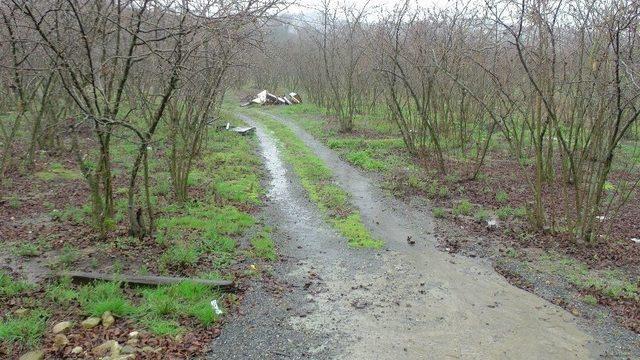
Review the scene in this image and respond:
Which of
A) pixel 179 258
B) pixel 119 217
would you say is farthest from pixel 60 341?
pixel 119 217

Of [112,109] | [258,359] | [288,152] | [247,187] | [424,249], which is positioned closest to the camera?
[258,359]

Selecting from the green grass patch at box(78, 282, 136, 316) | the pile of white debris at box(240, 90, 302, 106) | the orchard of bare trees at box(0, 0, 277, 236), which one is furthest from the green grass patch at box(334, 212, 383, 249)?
the pile of white debris at box(240, 90, 302, 106)

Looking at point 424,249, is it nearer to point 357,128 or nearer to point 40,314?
point 40,314

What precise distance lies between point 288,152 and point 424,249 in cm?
1055

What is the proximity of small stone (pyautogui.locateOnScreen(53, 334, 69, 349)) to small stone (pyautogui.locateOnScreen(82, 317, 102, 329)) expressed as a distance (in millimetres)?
363

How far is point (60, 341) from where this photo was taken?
5270 millimetres

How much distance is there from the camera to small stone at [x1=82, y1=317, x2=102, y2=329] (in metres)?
5.71

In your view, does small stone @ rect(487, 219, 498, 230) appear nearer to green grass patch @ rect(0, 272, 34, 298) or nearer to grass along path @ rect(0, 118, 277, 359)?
grass along path @ rect(0, 118, 277, 359)

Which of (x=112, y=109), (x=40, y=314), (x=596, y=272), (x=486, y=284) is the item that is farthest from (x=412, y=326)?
(x=112, y=109)

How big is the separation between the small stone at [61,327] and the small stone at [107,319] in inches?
14.2

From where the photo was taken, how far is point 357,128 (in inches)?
948

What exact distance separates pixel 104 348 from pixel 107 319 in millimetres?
692

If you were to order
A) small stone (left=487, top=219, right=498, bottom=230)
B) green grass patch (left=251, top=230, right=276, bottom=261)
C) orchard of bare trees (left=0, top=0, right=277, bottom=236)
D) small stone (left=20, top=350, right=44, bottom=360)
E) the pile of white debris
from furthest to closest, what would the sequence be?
the pile of white debris → small stone (left=487, top=219, right=498, bottom=230) → green grass patch (left=251, top=230, right=276, bottom=261) → orchard of bare trees (left=0, top=0, right=277, bottom=236) → small stone (left=20, top=350, right=44, bottom=360)

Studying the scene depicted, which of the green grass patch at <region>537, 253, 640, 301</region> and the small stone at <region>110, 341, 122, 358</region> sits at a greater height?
the green grass patch at <region>537, 253, 640, 301</region>
